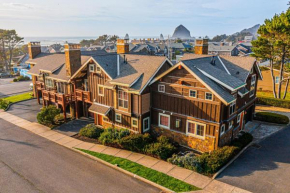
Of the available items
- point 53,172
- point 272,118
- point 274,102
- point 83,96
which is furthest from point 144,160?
point 274,102

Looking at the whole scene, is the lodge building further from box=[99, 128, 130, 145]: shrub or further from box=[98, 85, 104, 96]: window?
box=[99, 128, 130, 145]: shrub

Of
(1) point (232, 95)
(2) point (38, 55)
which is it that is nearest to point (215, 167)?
(1) point (232, 95)

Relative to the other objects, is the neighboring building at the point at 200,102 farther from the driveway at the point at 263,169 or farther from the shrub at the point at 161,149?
the driveway at the point at 263,169

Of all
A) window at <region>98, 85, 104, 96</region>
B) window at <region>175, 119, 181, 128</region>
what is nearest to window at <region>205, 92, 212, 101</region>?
window at <region>175, 119, 181, 128</region>

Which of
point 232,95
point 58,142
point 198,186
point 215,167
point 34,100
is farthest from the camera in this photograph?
point 34,100

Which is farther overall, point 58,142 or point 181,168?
point 58,142

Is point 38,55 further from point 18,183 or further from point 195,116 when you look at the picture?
point 195,116
